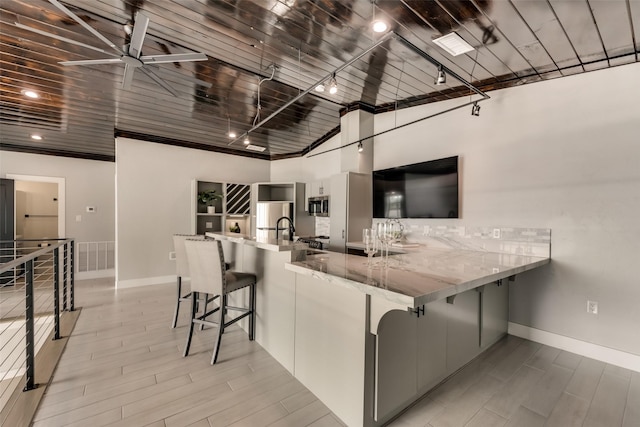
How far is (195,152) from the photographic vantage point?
5707 millimetres

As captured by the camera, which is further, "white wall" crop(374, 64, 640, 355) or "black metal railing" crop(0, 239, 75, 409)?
"white wall" crop(374, 64, 640, 355)

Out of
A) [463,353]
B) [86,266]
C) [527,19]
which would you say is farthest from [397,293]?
[86,266]

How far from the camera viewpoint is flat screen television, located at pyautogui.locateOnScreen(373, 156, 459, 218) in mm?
3461

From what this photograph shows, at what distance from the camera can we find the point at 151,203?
5.22 m

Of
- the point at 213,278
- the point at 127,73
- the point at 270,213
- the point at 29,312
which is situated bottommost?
the point at 29,312

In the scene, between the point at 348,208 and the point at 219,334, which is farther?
the point at 348,208

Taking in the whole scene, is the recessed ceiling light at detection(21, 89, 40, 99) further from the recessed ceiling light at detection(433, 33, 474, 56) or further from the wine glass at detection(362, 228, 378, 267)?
the recessed ceiling light at detection(433, 33, 474, 56)

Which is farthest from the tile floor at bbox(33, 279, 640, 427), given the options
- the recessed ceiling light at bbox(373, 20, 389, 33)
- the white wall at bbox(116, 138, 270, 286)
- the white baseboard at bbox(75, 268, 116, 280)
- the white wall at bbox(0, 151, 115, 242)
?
the white wall at bbox(0, 151, 115, 242)

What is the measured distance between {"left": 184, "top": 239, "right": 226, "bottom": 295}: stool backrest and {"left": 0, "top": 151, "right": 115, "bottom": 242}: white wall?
517 cm

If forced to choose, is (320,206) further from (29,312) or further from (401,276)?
(29,312)

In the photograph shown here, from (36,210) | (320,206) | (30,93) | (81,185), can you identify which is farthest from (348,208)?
(36,210)

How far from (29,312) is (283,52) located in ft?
9.60

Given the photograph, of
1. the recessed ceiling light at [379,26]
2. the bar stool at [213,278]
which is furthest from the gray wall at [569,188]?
the bar stool at [213,278]

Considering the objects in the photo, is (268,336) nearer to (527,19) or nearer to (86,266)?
(527,19)
